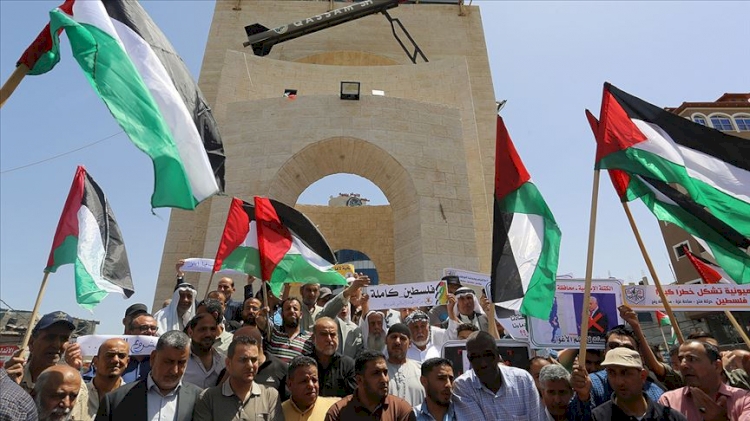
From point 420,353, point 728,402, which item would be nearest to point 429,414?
point 420,353

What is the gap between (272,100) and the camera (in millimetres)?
13180

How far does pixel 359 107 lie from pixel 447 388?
1092 centimetres

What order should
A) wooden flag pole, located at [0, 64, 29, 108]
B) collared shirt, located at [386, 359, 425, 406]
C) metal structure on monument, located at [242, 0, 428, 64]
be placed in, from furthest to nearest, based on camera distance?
metal structure on monument, located at [242, 0, 428, 64] → collared shirt, located at [386, 359, 425, 406] → wooden flag pole, located at [0, 64, 29, 108]

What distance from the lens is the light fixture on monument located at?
42.9 ft

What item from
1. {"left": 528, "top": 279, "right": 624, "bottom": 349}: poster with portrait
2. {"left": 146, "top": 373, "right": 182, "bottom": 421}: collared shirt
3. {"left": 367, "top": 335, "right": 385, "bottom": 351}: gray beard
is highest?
{"left": 528, "top": 279, "right": 624, "bottom": 349}: poster with portrait

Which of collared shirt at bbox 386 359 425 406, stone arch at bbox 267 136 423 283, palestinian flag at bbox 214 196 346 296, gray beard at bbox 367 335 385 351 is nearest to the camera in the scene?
collared shirt at bbox 386 359 425 406

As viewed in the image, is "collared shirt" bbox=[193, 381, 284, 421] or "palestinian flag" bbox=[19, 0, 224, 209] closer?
"palestinian flag" bbox=[19, 0, 224, 209]

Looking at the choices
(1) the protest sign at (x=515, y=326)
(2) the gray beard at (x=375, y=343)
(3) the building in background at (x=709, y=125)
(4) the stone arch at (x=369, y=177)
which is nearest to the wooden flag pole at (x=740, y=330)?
(1) the protest sign at (x=515, y=326)

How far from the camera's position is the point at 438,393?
300cm

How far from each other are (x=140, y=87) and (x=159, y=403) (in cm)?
201

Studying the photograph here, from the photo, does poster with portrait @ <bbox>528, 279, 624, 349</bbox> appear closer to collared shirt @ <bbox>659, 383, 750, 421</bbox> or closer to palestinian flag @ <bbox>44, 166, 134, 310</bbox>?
collared shirt @ <bbox>659, 383, 750, 421</bbox>

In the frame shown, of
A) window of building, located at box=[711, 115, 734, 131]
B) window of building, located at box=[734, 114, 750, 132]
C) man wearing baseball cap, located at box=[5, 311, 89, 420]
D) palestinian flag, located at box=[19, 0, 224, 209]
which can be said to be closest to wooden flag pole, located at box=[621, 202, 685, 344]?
palestinian flag, located at box=[19, 0, 224, 209]

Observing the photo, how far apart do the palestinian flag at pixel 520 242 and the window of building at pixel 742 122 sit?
2395 centimetres

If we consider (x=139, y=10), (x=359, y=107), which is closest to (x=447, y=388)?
(x=139, y=10)
